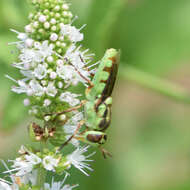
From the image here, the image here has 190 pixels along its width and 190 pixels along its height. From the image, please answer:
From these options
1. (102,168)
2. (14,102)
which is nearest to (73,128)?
(14,102)

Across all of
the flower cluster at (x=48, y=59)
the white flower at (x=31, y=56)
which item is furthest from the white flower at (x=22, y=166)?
the white flower at (x=31, y=56)

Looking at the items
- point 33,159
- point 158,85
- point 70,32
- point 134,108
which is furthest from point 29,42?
point 134,108

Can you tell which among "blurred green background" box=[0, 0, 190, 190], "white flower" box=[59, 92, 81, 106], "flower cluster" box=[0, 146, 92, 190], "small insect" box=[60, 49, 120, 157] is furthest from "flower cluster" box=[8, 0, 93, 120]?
"blurred green background" box=[0, 0, 190, 190]

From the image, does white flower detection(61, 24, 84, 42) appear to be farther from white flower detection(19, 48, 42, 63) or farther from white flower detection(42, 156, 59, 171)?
white flower detection(42, 156, 59, 171)

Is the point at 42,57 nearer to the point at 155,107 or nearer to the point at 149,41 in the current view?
the point at 149,41

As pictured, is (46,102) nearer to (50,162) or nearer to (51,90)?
(51,90)

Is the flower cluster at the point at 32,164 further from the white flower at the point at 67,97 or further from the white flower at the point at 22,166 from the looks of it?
the white flower at the point at 67,97
